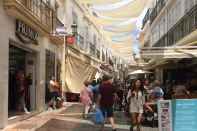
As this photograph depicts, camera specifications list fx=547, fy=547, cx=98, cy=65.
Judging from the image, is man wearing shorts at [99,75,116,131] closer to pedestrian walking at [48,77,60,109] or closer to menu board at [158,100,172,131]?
menu board at [158,100,172,131]

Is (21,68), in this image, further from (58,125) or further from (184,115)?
(184,115)

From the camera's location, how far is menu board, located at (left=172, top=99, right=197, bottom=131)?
11195mm

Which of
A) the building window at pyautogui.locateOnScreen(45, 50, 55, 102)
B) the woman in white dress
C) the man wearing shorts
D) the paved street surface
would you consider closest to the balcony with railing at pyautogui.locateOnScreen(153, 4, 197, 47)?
the paved street surface

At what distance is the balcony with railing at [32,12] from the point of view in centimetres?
1812

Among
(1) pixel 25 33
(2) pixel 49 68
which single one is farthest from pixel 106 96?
Result: (2) pixel 49 68

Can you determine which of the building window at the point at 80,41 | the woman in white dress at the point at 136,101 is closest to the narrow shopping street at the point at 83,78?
the woman in white dress at the point at 136,101

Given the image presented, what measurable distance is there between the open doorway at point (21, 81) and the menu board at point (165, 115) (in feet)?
35.8

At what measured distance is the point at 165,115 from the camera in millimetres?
11492

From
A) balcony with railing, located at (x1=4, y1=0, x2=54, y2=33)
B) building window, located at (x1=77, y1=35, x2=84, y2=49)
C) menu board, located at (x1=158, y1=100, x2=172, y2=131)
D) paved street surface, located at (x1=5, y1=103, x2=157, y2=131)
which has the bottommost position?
paved street surface, located at (x1=5, y1=103, x2=157, y2=131)

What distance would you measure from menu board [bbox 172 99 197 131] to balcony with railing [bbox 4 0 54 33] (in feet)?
27.6

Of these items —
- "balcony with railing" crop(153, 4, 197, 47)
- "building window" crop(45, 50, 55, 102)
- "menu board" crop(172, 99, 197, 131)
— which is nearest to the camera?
"menu board" crop(172, 99, 197, 131)

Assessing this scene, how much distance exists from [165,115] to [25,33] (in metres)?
10.9

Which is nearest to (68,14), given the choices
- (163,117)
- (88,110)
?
(88,110)

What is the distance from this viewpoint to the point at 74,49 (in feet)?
137
